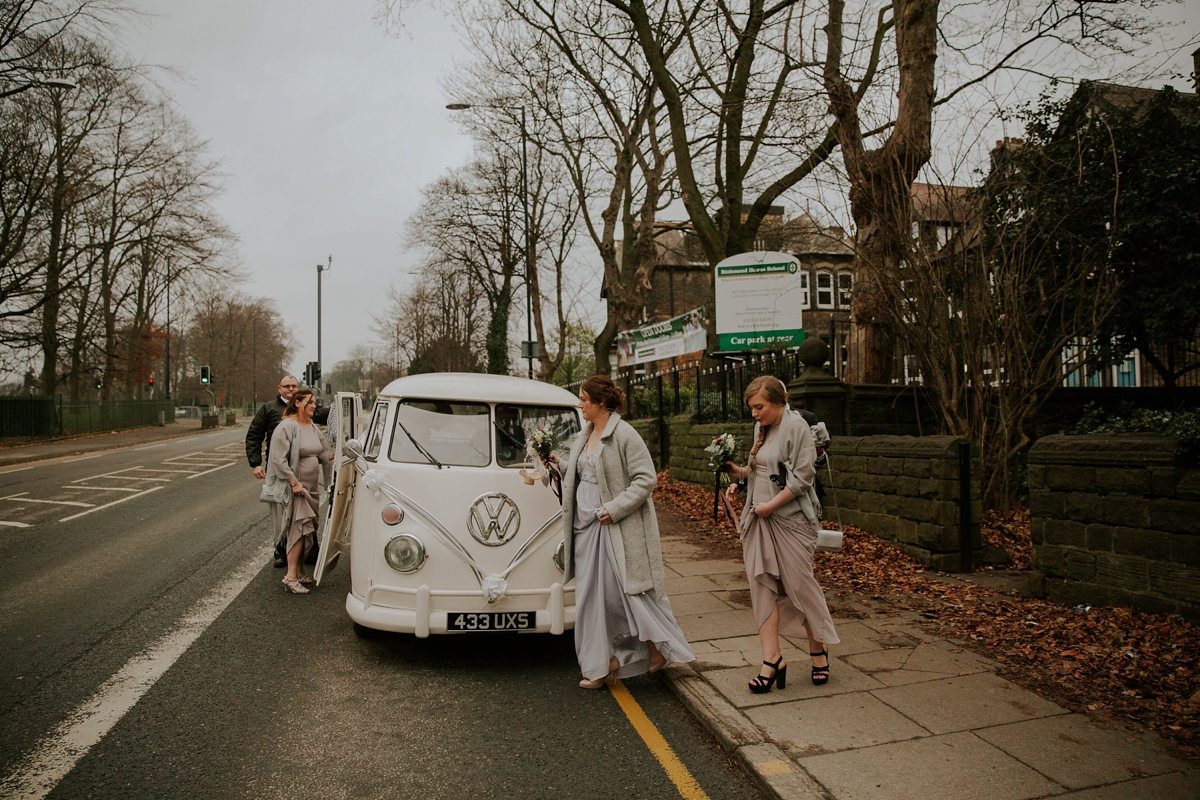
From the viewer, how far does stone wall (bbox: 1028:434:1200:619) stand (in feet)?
16.6

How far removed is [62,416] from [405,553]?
116 feet

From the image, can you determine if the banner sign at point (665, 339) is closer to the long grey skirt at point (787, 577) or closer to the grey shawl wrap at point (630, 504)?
the grey shawl wrap at point (630, 504)

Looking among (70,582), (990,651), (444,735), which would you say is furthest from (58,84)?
(990,651)

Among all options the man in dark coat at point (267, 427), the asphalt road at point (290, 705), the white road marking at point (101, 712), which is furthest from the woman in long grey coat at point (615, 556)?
the man in dark coat at point (267, 427)

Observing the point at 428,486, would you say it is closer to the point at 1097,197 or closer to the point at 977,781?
the point at 977,781

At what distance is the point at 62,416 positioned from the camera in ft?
110

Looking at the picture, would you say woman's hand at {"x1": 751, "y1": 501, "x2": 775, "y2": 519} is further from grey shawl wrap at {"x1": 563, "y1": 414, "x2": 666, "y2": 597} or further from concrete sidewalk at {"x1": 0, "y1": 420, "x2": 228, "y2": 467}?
concrete sidewalk at {"x1": 0, "y1": 420, "x2": 228, "y2": 467}

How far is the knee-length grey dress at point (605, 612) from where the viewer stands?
15.6ft

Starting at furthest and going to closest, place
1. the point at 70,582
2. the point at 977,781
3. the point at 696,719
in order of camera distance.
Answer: the point at 70,582, the point at 696,719, the point at 977,781

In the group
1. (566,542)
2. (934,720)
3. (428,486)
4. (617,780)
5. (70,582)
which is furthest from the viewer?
(70,582)

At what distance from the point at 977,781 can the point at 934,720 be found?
685 millimetres

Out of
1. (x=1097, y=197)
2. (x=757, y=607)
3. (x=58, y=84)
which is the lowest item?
(x=757, y=607)

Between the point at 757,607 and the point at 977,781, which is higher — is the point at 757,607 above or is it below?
above

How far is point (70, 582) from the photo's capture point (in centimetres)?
764
